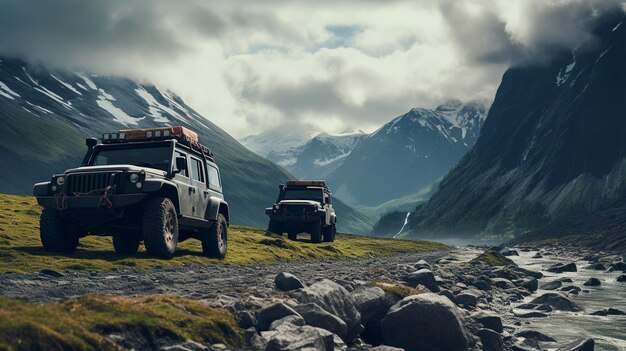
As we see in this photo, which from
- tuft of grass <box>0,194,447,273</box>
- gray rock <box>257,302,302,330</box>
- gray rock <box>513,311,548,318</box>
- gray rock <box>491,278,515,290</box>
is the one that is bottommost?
gray rock <box>513,311,548,318</box>

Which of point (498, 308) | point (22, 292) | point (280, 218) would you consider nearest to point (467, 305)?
point (498, 308)

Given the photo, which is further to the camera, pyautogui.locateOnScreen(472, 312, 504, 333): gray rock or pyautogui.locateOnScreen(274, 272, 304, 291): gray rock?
pyautogui.locateOnScreen(472, 312, 504, 333): gray rock

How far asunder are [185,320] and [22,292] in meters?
4.89

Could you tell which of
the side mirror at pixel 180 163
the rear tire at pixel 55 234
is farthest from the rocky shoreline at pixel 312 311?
the side mirror at pixel 180 163

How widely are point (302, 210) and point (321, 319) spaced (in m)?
30.9

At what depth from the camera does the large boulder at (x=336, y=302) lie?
12.7 metres

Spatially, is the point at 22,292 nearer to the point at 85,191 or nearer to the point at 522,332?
the point at 85,191

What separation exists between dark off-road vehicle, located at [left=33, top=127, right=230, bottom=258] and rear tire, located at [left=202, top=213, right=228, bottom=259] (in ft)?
4.41

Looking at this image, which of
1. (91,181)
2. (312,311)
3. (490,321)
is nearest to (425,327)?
(312,311)

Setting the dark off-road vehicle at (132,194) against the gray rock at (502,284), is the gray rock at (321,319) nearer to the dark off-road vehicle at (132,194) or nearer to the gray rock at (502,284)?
the dark off-road vehicle at (132,194)

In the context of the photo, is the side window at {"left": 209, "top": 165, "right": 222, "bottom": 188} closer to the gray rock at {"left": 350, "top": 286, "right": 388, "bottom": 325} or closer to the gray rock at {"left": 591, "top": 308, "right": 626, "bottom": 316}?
the gray rock at {"left": 350, "top": 286, "right": 388, "bottom": 325}

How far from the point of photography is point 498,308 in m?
24.7

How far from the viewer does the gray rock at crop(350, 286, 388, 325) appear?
14234mm

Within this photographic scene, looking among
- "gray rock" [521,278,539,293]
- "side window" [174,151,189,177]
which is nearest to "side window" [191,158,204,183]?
"side window" [174,151,189,177]
